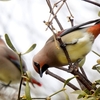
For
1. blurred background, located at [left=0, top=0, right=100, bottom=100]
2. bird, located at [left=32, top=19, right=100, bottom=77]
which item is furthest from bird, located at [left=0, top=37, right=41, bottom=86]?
blurred background, located at [left=0, top=0, right=100, bottom=100]

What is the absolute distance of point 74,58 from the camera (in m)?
1.53

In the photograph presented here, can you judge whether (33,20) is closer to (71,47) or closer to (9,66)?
(9,66)

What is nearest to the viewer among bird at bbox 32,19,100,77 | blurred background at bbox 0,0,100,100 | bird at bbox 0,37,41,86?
bird at bbox 32,19,100,77

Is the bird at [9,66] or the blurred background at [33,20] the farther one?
the blurred background at [33,20]

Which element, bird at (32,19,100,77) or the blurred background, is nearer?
bird at (32,19,100,77)

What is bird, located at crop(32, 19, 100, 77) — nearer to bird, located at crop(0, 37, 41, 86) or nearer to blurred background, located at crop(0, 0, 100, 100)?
bird, located at crop(0, 37, 41, 86)

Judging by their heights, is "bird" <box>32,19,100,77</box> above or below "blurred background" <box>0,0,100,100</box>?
below

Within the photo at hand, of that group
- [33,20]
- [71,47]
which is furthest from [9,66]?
[33,20]

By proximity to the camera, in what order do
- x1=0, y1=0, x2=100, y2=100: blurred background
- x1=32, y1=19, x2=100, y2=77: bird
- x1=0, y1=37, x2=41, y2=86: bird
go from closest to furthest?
x1=32, y1=19, x2=100, y2=77: bird < x1=0, y1=37, x2=41, y2=86: bird < x1=0, y1=0, x2=100, y2=100: blurred background

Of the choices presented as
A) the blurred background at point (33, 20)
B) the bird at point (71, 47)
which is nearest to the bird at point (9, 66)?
the bird at point (71, 47)

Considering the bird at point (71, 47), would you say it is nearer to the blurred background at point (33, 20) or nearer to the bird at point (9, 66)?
the bird at point (9, 66)

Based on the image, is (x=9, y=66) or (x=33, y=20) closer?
(x=9, y=66)

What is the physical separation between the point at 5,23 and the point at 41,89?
1.12 m

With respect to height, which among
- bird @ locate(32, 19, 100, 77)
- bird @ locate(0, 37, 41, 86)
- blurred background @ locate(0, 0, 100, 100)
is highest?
blurred background @ locate(0, 0, 100, 100)
